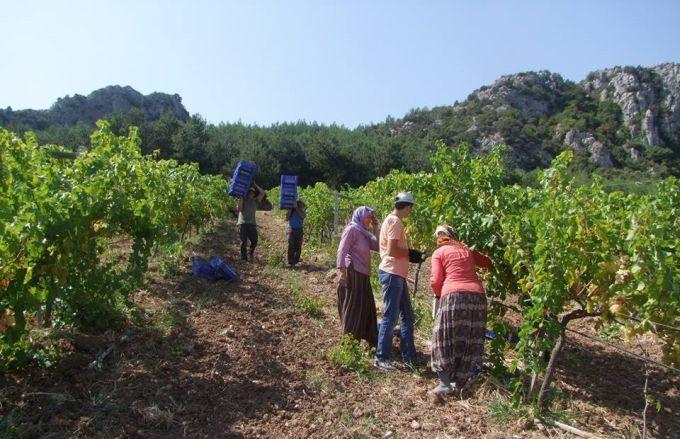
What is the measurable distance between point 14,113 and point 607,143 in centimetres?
6712

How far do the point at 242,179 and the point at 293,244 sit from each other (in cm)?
158

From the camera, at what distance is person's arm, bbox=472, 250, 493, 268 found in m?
4.03

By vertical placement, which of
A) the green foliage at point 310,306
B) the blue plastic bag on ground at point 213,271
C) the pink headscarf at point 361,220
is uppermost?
the pink headscarf at point 361,220

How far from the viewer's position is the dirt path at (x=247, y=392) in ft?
9.70

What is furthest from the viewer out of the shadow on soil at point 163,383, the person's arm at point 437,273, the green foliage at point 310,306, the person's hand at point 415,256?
the green foliage at point 310,306

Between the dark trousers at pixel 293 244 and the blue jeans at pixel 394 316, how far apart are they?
→ 4.73 meters

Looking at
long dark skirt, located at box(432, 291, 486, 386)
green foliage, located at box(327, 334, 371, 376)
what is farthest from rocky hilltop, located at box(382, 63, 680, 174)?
long dark skirt, located at box(432, 291, 486, 386)

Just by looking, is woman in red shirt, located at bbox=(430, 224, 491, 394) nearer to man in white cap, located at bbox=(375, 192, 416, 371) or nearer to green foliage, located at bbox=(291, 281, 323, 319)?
man in white cap, located at bbox=(375, 192, 416, 371)

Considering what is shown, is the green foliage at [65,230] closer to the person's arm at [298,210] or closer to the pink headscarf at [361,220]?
the pink headscarf at [361,220]

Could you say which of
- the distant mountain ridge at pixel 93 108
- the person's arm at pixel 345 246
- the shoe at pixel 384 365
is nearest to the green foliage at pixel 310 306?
the person's arm at pixel 345 246

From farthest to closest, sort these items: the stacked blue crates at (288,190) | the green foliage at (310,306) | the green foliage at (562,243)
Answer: the stacked blue crates at (288,190)
the green foliage at (310,306)
the green foliage at (562,243)

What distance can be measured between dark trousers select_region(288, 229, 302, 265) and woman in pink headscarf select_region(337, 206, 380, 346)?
4354mm

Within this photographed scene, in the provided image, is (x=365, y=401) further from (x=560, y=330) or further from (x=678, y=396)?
(x=678, y=396)

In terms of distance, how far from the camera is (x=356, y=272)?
14.3ft
